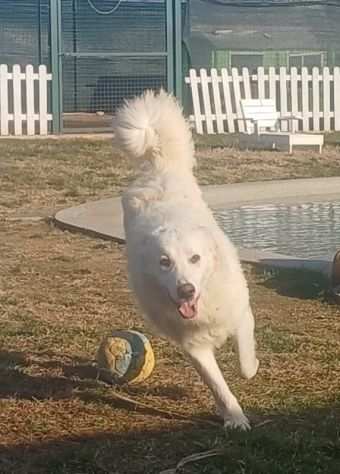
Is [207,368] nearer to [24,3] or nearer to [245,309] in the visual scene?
[245,309]

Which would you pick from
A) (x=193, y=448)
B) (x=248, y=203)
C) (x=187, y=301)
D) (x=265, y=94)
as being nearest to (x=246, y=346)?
(x=187, y=301)

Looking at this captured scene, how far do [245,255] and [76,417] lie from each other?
10.5ft

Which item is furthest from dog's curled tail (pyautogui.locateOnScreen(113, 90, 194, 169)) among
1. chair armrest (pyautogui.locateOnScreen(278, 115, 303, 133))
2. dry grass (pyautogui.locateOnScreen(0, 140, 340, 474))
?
chair armrest (pyautogui.locateOnScreen(278, 115, 303, 133))

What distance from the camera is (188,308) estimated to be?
12.6 feet

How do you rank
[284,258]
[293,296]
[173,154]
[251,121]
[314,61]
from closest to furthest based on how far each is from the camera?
[173,154]
[293,296]
[284,258]
[251,121]
[314,61]

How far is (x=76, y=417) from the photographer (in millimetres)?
4113

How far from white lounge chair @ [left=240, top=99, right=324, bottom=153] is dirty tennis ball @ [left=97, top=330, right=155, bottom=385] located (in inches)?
437

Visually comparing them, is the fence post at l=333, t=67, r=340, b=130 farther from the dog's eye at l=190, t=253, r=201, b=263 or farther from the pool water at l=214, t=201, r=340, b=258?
the dog's eye at l=190, t=253, r=201, b=263

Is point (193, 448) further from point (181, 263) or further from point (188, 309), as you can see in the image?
point (181, 263)

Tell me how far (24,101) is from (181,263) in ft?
47.6

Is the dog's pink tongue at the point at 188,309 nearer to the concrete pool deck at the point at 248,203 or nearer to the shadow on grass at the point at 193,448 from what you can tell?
the shadow on grass at the point at 193,448

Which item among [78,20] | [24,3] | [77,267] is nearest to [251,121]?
[78,20]

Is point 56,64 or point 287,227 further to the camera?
point 56,64

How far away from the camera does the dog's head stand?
3.78 meters
